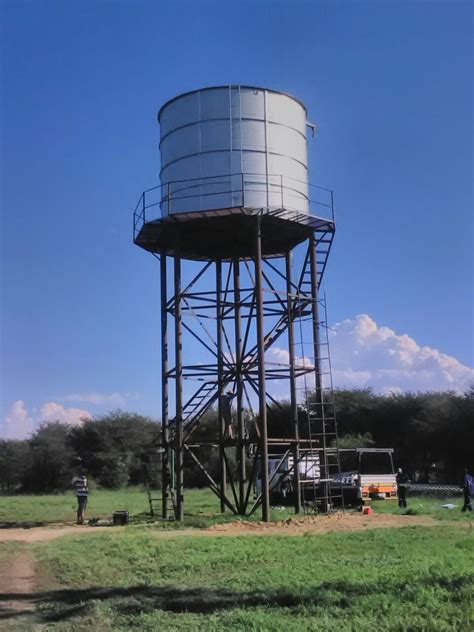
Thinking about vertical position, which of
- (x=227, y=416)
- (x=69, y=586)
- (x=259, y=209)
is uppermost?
(x=259, y=209)

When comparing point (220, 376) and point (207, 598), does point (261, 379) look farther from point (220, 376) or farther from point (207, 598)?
point (207, 598)

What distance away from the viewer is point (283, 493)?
32375mm

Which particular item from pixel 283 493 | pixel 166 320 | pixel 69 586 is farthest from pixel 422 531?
pixel 283 493

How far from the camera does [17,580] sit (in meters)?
12.0

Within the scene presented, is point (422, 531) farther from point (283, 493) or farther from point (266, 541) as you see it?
point (283, 493)

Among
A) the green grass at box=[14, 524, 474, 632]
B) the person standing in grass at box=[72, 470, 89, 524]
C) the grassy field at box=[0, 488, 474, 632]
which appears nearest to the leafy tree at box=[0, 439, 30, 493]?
the person standing in grass at box=[72, 470, 89, 524]

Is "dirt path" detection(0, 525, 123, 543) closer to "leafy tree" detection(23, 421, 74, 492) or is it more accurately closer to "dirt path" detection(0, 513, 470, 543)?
"dirt path" detection(0, 513, 470, 543)

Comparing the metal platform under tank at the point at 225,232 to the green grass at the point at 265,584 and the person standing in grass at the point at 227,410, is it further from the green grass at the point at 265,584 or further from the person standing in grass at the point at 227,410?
the green grass at the point at 265,584

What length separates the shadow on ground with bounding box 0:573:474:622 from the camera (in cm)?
883

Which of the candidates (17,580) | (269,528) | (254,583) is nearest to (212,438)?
(269,528)

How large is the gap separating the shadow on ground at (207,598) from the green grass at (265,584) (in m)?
0.01

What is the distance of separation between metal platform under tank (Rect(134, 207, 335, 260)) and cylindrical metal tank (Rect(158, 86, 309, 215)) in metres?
0.34

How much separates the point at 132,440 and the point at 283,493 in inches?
1420

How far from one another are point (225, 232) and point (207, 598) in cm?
1758
